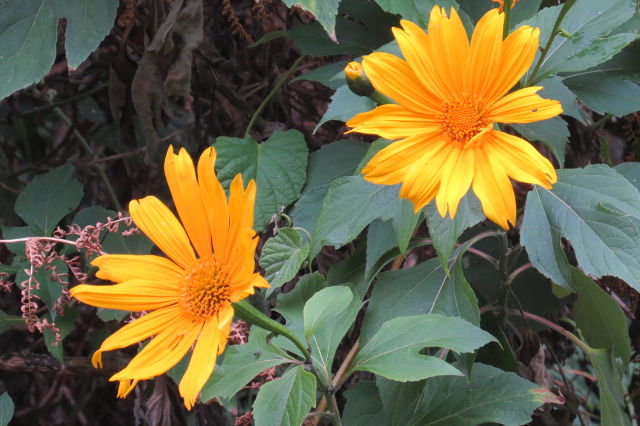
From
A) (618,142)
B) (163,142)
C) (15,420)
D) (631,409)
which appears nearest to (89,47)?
(163,142)

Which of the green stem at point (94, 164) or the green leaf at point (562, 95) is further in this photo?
the green stem at point (94, 164)

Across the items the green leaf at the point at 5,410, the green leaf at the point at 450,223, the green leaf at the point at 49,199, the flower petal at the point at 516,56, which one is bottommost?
the green leaf at the point at 5,410

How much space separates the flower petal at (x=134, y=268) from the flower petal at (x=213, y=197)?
0.08 metres

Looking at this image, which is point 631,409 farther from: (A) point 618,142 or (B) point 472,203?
(B) point 472,203

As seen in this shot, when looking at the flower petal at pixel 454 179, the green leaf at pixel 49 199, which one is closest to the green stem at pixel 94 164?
the green leaf at pixel 49 199

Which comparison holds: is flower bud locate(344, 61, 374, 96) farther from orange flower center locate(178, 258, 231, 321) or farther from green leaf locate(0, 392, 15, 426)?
green leaf locate(0, 392, 15, 426)

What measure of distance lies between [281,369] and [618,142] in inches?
55.6

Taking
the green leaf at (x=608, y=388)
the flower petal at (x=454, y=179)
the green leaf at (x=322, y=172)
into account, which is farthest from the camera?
the green leaf at (x=322, y=172)

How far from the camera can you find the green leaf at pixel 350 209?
100 cm

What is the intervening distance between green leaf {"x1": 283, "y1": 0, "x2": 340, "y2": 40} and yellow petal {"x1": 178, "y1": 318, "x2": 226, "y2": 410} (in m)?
0.45

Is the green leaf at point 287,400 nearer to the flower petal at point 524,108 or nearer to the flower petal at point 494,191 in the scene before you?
the flower petal at point 494,191

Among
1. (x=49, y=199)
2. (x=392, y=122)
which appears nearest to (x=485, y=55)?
(x=392, y=122)

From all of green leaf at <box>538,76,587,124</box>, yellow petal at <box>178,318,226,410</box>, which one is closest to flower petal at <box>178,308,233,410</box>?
yellow petal at <box>178,318,226,410</box>

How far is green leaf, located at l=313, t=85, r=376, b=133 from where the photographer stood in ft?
3.44
